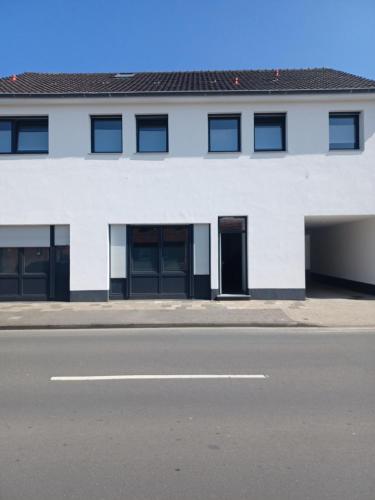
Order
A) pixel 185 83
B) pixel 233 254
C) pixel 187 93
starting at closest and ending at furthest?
1. pixel 187 93
2. pixel 233 254
3. pixel 185 83

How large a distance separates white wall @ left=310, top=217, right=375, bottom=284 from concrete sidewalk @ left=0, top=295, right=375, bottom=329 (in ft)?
6.26

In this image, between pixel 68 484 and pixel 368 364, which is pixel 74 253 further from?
pixel 68 484

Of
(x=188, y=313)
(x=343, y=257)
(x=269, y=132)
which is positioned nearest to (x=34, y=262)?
(x=188, y=313)

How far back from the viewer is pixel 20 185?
565 inches

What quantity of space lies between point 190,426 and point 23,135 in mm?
13064

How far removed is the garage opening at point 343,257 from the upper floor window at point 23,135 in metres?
9.64

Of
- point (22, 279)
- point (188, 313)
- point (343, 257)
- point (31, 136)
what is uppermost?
point (31, 136)

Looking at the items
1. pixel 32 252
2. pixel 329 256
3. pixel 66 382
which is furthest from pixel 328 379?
pixel 329 256

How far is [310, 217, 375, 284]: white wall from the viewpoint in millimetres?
15336

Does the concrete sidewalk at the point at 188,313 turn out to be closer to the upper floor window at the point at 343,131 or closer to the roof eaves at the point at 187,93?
the upper floor window at the point at 343,131

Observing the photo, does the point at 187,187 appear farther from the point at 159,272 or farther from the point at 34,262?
the point at 34,262

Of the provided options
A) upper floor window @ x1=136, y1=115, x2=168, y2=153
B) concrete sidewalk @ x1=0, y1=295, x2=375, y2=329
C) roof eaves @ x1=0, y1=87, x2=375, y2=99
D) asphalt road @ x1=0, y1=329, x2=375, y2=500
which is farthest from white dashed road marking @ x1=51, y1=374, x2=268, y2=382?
roof eaves @ x1=0, y1=87, x2=375, y2=99

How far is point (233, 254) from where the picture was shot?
14.6m

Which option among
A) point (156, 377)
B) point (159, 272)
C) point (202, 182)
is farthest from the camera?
point (159, 272)
